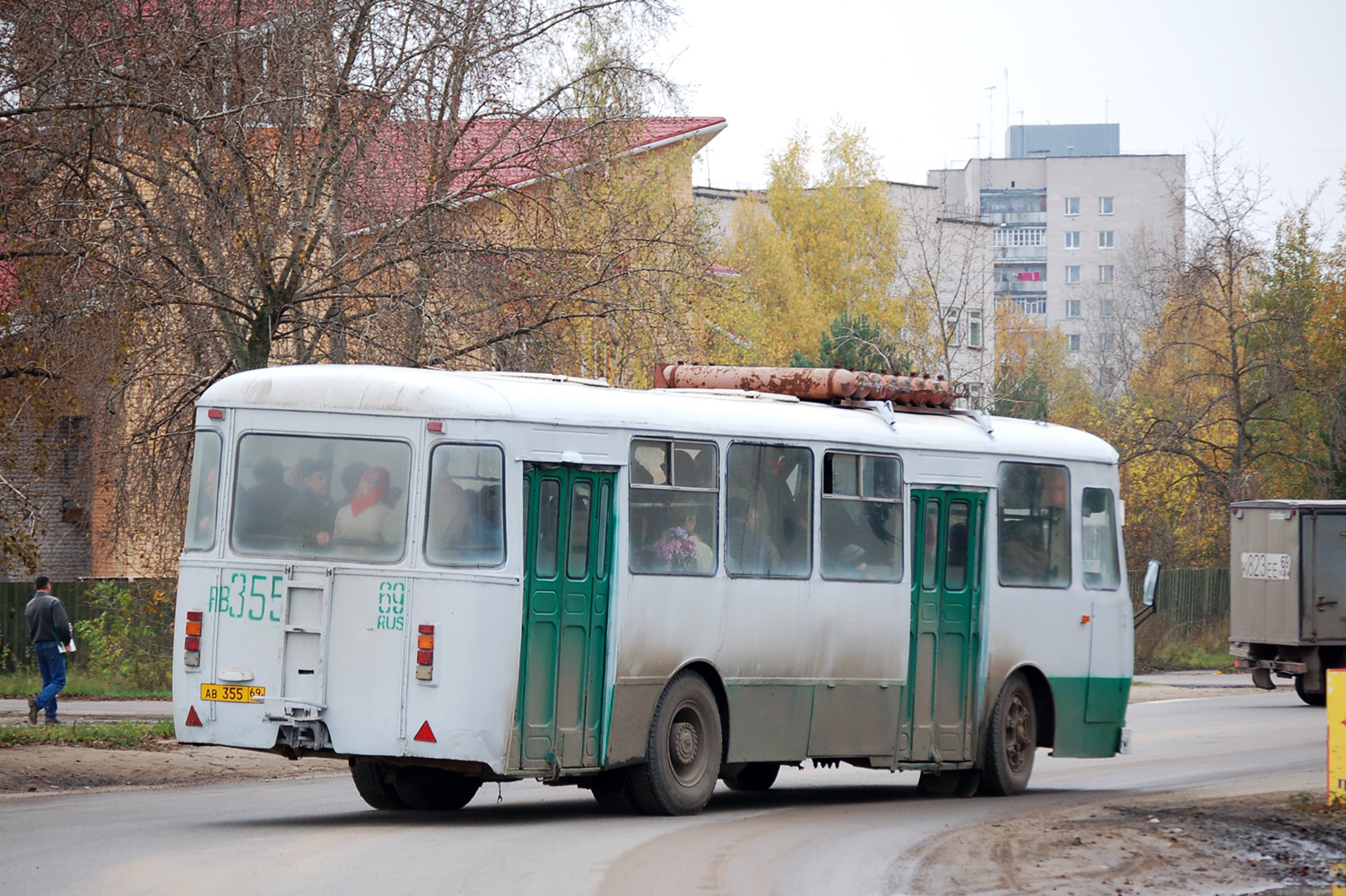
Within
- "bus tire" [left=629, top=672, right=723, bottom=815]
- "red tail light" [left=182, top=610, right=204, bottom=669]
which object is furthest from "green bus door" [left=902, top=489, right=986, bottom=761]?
"red tail light" [left=182, top=610, right=204, bottom=669]

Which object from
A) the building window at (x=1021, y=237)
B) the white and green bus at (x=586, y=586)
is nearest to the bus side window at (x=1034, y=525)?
the white and green bus at (x=586, y=586)

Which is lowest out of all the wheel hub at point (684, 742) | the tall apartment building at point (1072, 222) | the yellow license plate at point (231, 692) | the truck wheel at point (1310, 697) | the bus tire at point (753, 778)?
the bus tire at point (753, 778)

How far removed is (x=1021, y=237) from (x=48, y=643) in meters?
114

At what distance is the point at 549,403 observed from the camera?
12.2 metres

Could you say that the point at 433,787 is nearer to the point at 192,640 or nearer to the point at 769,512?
the point at 192,640

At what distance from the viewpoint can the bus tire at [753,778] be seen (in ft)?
51.8

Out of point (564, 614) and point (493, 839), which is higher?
point (564, 614)

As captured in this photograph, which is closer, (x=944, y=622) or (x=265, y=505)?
(x=265, y=505)

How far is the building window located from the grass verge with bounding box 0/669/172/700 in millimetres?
105625

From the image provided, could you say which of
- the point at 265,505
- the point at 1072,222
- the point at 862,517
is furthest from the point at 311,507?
the point at 1072,222

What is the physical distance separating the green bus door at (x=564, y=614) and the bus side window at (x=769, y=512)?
4.45 ft

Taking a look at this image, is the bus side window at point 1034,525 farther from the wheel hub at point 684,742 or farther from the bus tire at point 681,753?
the wheel hub at point 684,742

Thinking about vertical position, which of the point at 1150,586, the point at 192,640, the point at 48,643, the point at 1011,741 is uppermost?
the point at 1150,586

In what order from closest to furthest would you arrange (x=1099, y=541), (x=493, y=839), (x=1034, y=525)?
(x=493, y=839) < (x=1034, y=525) < (x=1099, y=541)
